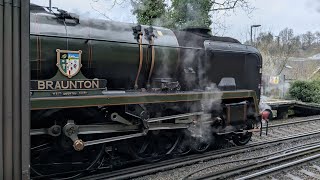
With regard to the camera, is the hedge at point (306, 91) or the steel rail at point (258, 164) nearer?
the steel rail at point (258, 164)

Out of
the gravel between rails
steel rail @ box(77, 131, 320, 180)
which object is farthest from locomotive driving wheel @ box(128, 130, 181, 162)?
the gravel between rails

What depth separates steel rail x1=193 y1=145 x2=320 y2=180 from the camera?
5.86 metres

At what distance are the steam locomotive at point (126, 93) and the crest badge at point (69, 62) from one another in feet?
0.05

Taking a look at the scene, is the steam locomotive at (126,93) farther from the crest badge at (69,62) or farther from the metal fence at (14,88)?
the metal fence at (14,88)

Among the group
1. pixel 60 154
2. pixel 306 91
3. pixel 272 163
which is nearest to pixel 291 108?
pixel 306 91

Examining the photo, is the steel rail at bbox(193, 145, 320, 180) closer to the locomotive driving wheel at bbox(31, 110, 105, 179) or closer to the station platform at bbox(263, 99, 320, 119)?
the locomotive driving wheel at bbox(31, 110, 105, 179)

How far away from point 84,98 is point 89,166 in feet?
4.28

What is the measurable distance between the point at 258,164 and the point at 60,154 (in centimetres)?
369

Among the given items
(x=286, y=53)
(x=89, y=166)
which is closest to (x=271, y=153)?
(x=89, y=166)

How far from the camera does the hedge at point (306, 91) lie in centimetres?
1675

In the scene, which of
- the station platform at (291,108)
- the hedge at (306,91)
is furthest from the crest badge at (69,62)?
the hedge at (306,91)

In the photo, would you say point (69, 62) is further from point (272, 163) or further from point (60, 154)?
point (272, 163)

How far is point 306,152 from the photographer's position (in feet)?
Answer: 25.2

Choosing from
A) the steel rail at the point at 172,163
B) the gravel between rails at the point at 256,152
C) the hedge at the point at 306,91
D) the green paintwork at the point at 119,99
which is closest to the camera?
the green paintwork at the point at 119,99
